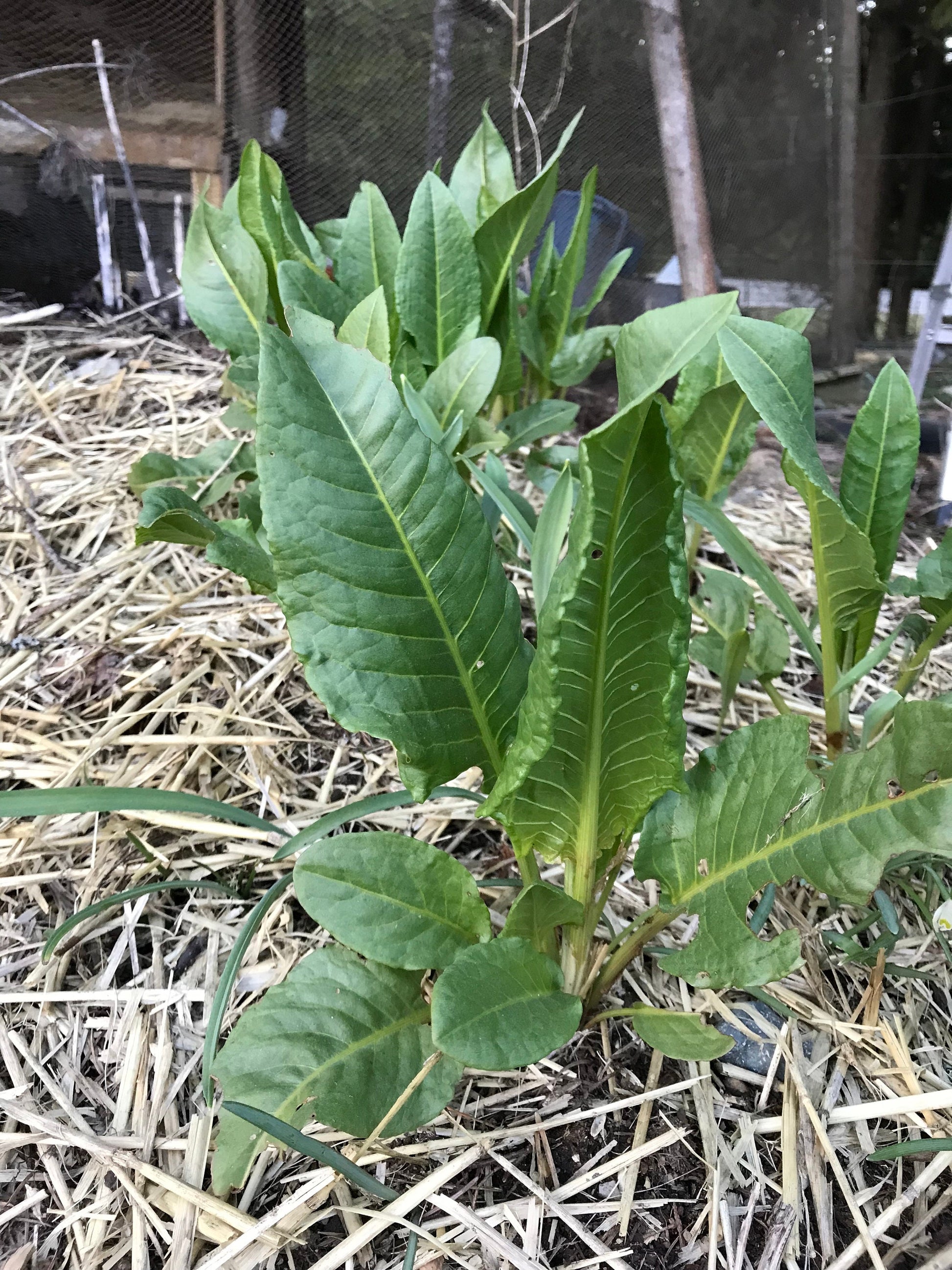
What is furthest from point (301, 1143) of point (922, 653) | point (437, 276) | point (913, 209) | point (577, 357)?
point (913, 209)

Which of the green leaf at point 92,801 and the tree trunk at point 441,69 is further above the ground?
the tree trunk at point 441,69

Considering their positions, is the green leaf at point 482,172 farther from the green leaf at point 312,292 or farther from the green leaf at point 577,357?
the green leaf at point 312,292

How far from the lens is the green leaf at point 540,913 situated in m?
0.54

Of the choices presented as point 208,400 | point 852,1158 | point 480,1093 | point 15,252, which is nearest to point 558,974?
point 480,1093

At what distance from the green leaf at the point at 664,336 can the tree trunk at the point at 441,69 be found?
1.81 m

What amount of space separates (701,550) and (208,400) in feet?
3.54

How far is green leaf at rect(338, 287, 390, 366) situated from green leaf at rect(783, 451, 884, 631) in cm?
44

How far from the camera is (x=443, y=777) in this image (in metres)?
0.60

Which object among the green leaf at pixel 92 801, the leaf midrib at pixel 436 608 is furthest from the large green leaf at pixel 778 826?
the green leaf at pixel 92 801

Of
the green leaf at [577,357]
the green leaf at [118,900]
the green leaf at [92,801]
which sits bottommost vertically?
the green leaf at [118,900]

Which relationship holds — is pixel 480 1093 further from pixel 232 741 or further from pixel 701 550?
pixel 701 550

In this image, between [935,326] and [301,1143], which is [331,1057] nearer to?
[301,1143]

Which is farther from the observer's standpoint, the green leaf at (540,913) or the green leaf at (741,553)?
the green leaf at (741,553)

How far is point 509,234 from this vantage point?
3.87ft
